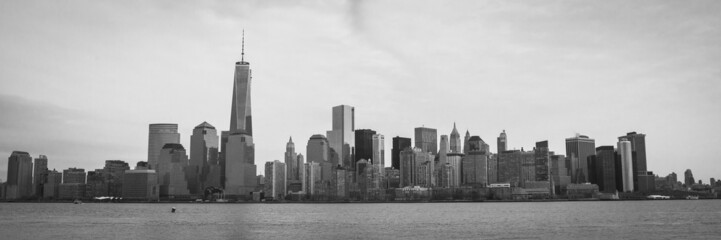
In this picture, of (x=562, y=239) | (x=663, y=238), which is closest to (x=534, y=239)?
(x=562, y=239)

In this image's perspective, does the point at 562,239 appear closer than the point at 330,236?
Yes

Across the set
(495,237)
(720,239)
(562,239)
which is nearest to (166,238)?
(495,237)

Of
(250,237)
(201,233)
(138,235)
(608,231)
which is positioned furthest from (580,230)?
(138,235)

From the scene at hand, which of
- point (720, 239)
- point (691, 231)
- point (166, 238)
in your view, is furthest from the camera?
point (691, 231)

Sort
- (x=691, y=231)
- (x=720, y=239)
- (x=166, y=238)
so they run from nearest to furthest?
(x=720, y=239), (x=166, y=238), (x=691, y=231)

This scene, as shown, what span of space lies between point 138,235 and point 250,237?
60.4 feet

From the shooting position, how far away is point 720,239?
93.0m

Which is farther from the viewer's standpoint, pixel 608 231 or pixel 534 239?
pixel 608 231

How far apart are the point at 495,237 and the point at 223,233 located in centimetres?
4229

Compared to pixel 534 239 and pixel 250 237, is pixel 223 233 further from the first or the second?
pixel 534 239

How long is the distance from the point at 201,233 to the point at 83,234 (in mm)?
18576

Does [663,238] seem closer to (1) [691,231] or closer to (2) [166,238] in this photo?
(1) [691,231]

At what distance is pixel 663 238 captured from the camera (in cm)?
9775

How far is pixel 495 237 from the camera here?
100500mm
